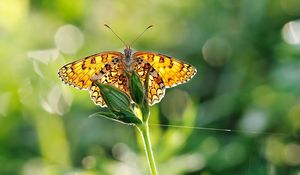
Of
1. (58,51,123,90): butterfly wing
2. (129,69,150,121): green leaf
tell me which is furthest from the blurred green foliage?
(129,69,150,121): green leaf

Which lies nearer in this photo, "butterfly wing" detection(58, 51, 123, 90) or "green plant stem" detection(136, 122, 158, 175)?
"green plant stem" detection(136, 122, 158, 175)

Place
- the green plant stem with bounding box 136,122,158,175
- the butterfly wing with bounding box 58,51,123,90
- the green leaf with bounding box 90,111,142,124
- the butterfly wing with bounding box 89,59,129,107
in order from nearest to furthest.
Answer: the green plant stem with bounding box 136,122,158,175 < the green leaf with bounding box 90,111,142,124 < the butterfly wing with bounding box 89,59,129,107 < the butterfly wing with bounding box 58,51,123,90

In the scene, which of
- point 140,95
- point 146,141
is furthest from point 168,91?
point 146,141

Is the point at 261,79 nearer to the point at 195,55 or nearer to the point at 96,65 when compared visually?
the point at 195,55

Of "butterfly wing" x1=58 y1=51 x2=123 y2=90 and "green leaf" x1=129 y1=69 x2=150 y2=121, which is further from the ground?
"butterfly wing" x1=58 y1=51 x2=123 y2=90

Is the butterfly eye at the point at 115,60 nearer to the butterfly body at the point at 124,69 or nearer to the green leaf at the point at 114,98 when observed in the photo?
the butterfly body at the point at 124,69

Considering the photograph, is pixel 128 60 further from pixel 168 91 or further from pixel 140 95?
pixel 168 91

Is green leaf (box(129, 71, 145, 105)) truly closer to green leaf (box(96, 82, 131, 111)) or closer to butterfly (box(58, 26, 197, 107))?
green leaf (box(96, 82, 131, 111))

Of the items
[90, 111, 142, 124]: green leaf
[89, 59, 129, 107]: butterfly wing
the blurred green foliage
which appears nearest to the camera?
[90, 111, 142, 124]: green leaf
